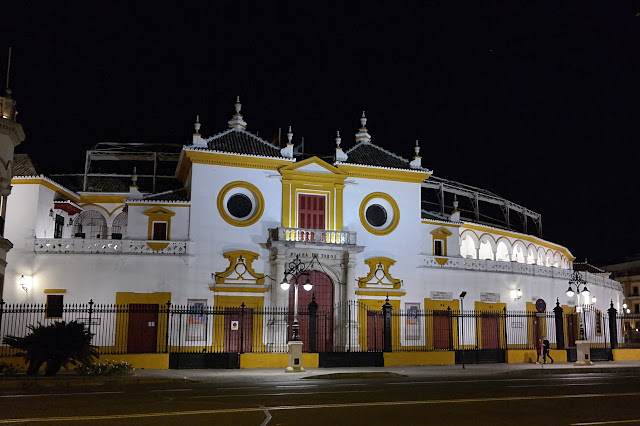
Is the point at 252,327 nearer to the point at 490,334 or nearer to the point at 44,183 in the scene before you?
the point at 44,183

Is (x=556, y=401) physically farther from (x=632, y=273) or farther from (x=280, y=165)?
(x=632, y=273)

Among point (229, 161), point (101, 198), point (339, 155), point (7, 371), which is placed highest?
point (339, 155)

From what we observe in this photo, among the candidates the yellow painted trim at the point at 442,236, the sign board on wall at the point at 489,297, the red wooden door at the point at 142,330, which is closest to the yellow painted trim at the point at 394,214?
the yellow painted trim at the point at 442,236

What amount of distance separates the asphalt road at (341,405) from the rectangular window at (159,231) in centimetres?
1505

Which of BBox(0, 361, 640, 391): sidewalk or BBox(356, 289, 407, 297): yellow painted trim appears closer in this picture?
BBox(0, 361, 640, 391): sidewalk

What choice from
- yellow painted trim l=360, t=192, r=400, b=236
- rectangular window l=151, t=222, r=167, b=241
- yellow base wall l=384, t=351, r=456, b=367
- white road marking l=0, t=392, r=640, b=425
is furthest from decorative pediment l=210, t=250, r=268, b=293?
white road marking l=0, t=392, r=640, b=425

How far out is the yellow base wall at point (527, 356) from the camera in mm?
29625

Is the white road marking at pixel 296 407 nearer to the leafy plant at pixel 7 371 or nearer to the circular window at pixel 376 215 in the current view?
the leafy plant at pixel 7 371

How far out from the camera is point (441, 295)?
3538cm

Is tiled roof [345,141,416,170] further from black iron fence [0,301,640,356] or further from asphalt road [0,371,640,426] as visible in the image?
asphalt road [0,371,640,426]

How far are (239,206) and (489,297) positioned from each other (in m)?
14.7

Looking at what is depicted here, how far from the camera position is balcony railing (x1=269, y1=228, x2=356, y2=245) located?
32.3 meters

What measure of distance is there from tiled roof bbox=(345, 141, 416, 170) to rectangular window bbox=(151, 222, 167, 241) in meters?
Result: 9.84

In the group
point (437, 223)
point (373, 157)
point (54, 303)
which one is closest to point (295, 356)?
point (54, 303)
